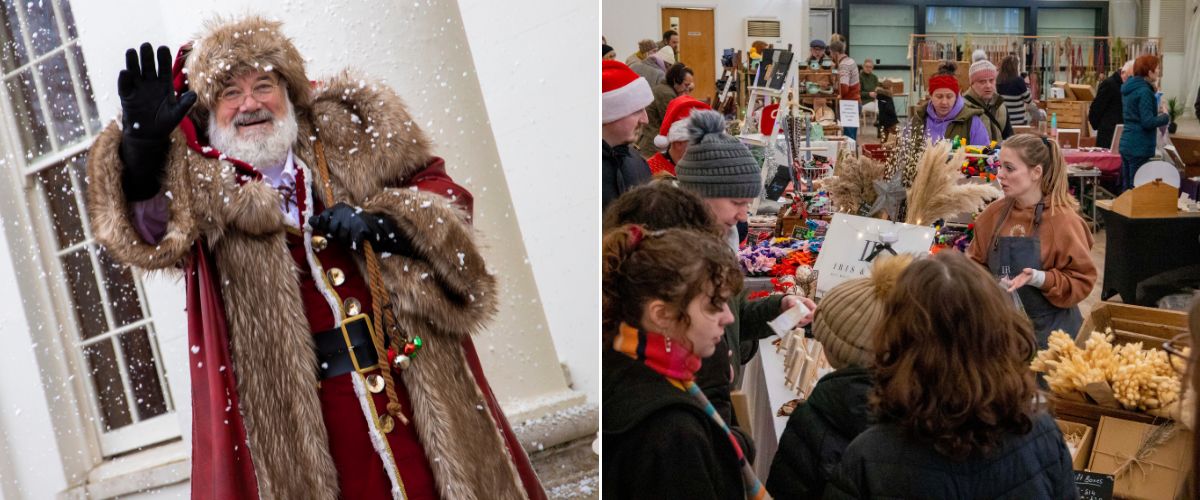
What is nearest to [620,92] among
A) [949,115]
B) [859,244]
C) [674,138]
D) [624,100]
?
[624,100]

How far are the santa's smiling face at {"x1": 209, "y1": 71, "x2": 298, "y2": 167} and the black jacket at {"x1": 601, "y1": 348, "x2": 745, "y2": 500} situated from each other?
526 millimetres

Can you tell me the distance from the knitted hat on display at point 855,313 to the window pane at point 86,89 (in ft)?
3.19

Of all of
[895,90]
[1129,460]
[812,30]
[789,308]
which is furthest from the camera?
[895,90]

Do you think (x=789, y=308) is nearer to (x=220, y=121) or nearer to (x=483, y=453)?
(x=483, y=453)

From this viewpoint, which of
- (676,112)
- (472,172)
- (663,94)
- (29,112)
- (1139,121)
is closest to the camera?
(29,112)

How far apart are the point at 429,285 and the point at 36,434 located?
50 cm

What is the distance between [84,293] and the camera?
117 cm

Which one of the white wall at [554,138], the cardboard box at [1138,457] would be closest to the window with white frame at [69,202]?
the white wall at [554,138]

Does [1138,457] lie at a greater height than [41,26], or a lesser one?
lesser

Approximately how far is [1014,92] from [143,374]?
4.43ft

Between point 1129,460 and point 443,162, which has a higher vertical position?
point 443,162

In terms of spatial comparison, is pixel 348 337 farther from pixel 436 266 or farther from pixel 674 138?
pixel 674 138

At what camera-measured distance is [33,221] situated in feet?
3.79

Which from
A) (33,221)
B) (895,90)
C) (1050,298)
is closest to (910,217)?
(1050,298)
